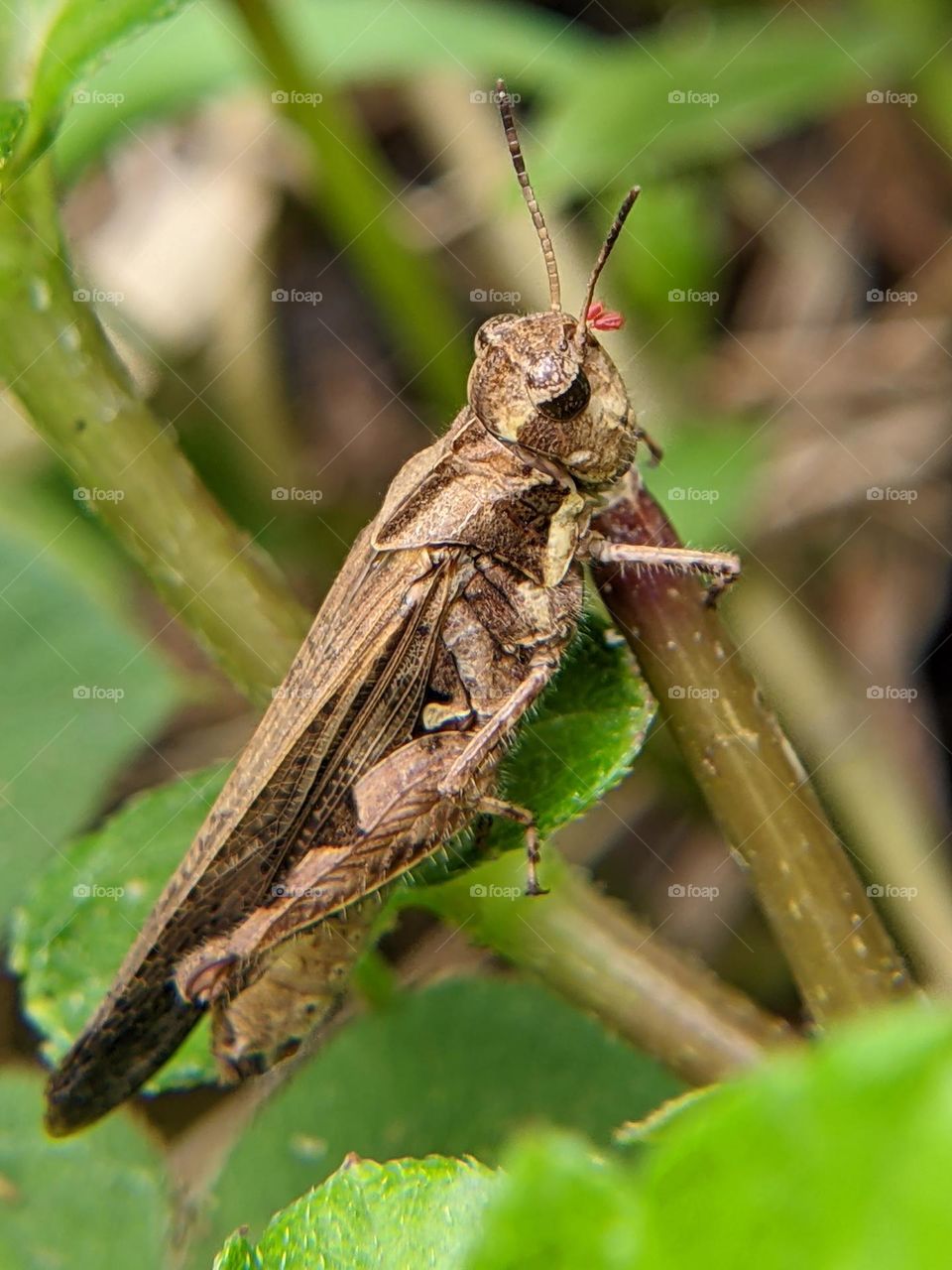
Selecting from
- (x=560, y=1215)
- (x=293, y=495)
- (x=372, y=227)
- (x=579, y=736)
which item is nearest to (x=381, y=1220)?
(x=560, y=1215)

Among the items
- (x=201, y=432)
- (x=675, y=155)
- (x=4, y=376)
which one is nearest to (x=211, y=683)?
(x=201, y=432)

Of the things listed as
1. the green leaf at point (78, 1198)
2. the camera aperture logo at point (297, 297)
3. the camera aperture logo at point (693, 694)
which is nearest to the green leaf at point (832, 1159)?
the camera aperture logo at point (693, 694)

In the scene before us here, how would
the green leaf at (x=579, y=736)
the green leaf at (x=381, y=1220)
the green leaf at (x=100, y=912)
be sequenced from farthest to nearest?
the green leaf at (x=100, y=912) < the green leaf at (x=579, y=736) < the green leaf at (x=381, y=1220)

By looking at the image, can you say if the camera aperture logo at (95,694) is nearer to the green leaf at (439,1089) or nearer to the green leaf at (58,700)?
the green leaf at (58,700)

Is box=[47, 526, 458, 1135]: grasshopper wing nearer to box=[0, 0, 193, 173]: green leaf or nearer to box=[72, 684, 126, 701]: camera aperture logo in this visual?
box=[0, 0, 193, 173]: green leaf

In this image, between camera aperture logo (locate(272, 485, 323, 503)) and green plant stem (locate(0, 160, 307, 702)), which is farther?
camera aperture logo (locate(272, 485, 323, 503))

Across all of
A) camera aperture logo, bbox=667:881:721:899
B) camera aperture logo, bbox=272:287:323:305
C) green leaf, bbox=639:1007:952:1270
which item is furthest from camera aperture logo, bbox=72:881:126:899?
camera aperture logo, bbox=272:287:323:305

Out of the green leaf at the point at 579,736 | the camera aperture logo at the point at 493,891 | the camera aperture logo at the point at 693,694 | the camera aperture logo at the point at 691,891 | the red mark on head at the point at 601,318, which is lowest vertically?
the camera aperture logo at the point at 691,891
